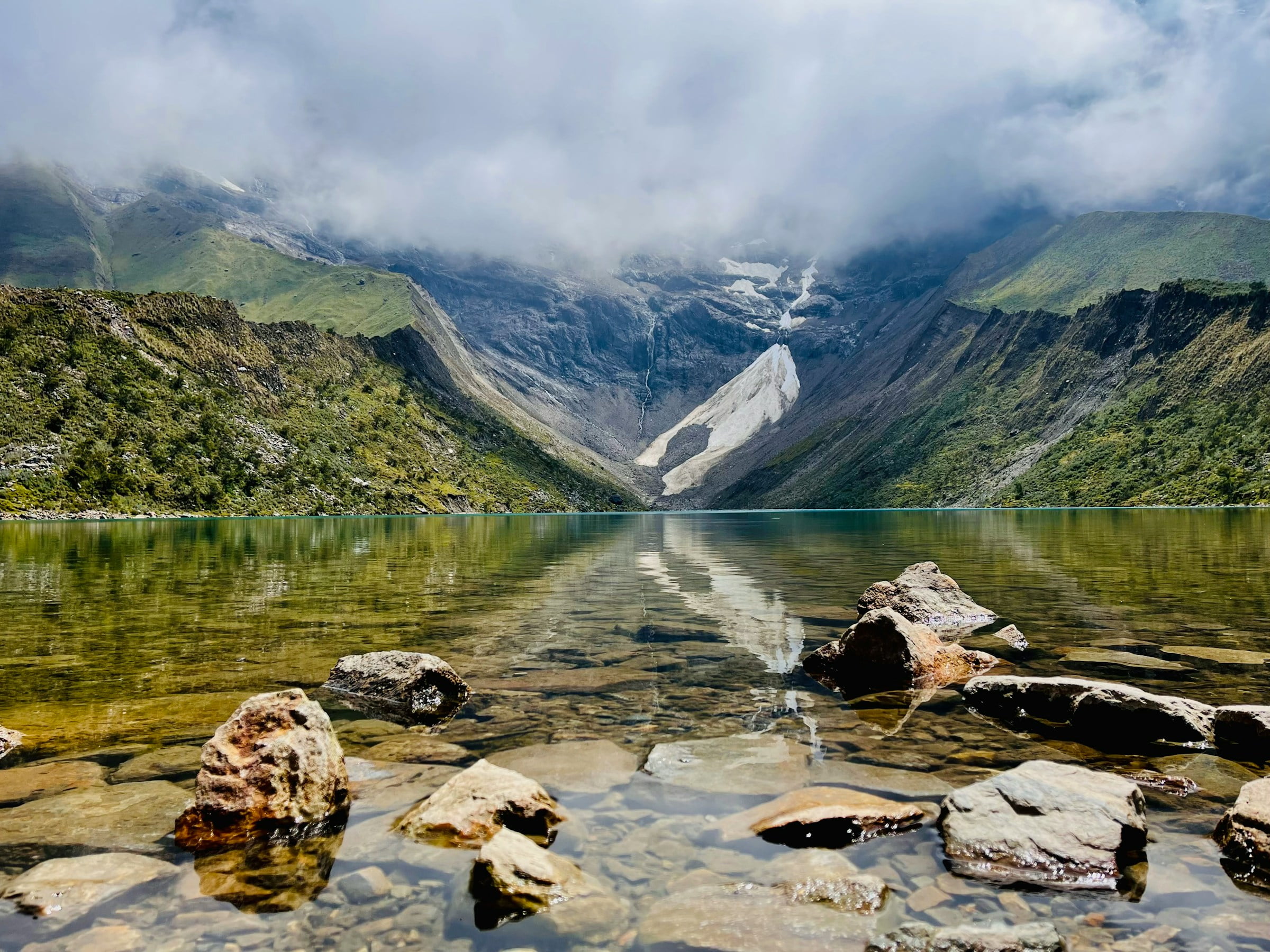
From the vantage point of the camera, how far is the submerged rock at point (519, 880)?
788 cm

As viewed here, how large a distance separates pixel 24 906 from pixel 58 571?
50183mm

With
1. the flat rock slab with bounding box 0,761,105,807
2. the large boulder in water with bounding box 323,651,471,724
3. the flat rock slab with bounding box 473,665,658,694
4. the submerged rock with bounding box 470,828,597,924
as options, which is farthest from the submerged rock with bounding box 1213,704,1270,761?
the flat rock slab with bounding box 0,761,105,807

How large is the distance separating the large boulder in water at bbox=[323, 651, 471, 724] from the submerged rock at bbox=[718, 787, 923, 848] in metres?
8.06

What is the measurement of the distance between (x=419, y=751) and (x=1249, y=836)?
486 inches

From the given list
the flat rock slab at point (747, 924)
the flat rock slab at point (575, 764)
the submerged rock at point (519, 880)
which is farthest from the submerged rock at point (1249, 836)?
the flat rock slab at point (575, 764)

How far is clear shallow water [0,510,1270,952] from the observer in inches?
305

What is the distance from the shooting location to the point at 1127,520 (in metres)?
114

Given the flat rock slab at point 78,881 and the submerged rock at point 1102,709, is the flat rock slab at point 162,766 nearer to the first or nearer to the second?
the flat rock slab at point 78,881

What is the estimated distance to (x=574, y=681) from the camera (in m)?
18.7

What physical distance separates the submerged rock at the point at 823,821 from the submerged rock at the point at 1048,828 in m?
0.64

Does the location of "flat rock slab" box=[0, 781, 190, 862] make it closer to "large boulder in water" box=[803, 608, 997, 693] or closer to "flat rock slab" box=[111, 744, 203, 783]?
"flat rock slab" box=[111, 744, 203, 783]

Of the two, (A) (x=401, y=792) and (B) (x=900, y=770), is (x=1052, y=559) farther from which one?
(A) (x=401, y=792)

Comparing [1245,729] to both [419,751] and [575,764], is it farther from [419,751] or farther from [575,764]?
[419,751]

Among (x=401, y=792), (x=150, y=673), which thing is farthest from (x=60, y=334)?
(x=401, y=792)
